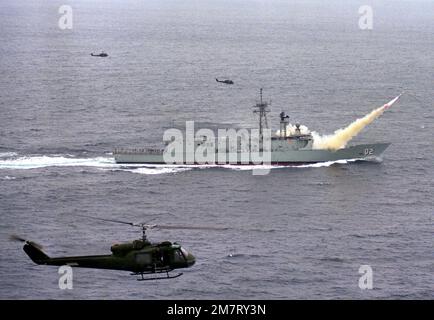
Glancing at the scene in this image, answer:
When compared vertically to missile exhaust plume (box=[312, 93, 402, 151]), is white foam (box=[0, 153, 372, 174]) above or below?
below

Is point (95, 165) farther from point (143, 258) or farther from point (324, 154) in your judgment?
point (143, 258)

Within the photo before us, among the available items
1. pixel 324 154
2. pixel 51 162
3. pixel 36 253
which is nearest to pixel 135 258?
pixel 36 253

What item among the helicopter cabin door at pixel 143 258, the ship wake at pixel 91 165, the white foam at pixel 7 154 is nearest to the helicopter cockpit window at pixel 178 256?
the helicopter cabin door at pixel 143 258

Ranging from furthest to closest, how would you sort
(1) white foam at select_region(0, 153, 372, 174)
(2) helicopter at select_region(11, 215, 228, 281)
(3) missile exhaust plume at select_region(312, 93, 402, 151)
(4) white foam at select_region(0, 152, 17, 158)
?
(3) missile exhaust plume at select_region(312, 93, 402, 151)
(4) white foam at select_region(0, 152, 17, 158)
(1) white foam at select_region(0, 153, 372, 174)
(2) helicopter at select_region(11, 215, 228, 281)

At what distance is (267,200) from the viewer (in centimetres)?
12194

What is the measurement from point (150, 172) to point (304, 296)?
51.6 m

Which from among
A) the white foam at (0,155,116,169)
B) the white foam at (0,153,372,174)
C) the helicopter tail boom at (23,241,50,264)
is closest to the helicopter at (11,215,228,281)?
the helicopter tail boom at (23,241,50,264)

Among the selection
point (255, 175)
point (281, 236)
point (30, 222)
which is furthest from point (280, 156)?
point (30, 222)

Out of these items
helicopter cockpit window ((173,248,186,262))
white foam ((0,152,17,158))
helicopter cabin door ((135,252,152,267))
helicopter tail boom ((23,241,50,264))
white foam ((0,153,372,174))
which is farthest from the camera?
white foam ((0,152,17,158))

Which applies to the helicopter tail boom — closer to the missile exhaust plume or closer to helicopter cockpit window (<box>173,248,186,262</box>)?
helicopter cockpit window (<box>173,248,186,262</box>)

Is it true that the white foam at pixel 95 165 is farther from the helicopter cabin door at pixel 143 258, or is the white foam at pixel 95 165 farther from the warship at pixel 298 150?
the helicopter cabin door at pixel 143 258

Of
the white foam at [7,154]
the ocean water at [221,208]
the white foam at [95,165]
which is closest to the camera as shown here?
the ocean water at [221,208]
